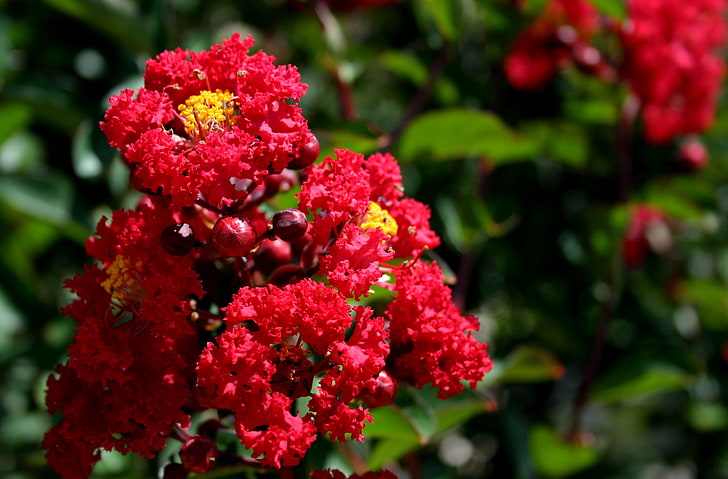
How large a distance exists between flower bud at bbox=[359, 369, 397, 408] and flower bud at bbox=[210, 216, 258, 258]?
9.2 inches

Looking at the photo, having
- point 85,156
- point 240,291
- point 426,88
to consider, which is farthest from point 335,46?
point 240,291

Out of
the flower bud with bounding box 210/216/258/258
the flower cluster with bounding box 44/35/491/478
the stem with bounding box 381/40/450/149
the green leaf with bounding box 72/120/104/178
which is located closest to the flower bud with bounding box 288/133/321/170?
the flower cluster with bounding box 44/35/491/478

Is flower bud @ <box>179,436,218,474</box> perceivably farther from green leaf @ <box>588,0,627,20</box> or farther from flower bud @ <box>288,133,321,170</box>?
green leaf @ <box>588,0,627,20</box>

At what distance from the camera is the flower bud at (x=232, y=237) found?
0.81 m

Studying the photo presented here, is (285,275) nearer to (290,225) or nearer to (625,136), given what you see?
(290,225)

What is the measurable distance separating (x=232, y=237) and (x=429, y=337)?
0.28 m

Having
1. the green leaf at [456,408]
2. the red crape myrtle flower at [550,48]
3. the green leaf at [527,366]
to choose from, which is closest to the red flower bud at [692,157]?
the red crape myrtle flower at [550,48]

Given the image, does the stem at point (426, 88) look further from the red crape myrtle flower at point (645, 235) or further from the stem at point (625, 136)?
the red crape myrtle flower at point (645, 235)

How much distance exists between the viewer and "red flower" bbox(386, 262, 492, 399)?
0.89 metres

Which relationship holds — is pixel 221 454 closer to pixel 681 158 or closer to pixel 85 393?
pixel 85 393

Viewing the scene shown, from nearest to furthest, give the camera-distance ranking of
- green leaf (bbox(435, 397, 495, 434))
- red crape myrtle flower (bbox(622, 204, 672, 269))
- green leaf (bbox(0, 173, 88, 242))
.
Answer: green leaf (bbox(435, 397, 495, 434)) → green leaf (bbox(0, 173, 88, 242)) → red crape myrtle flower (bbox(622, 204, 672, 269))

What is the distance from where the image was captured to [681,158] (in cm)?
226

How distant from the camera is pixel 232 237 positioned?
2.65 feet

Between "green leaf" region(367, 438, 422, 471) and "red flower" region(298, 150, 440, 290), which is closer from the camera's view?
"red flower" region(298, 150, 440, 290)
